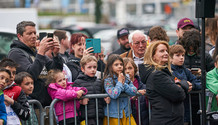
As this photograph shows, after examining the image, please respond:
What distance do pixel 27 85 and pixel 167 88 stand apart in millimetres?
1958

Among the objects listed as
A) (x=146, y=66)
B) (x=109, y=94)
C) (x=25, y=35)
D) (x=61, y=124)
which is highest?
(x=25, y=35)

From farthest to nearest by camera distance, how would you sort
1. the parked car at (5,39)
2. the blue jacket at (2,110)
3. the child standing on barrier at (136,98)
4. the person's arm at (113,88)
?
the parked car at (5,39)
the child standing on barrier at (136,98)
the person's arm at (113,88)
the blue jacket at (2,110)

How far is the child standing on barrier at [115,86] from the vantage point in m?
6.16

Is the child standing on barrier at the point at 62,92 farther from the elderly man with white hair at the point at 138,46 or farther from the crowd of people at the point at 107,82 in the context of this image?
the elderly man with white hair at the point at 138,46

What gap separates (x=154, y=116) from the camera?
604 cm

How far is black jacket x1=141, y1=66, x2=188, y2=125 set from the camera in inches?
233

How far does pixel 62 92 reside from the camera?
19.8 feet

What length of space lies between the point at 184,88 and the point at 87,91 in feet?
4.63

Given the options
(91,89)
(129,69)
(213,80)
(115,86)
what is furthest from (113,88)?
(213,80)

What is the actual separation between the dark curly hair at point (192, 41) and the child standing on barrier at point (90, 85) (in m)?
1.66

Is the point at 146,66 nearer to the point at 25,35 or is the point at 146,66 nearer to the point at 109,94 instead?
the point at 109,94

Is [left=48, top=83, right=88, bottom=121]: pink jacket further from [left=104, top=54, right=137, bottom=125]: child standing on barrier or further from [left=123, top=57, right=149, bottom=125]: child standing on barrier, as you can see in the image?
[left=123, top=57, right=149, bottom=125]: child standing on barrier

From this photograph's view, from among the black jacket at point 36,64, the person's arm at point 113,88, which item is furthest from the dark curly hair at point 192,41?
the black jacket at point 36,64

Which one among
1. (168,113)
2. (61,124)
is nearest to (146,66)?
(168,113)
